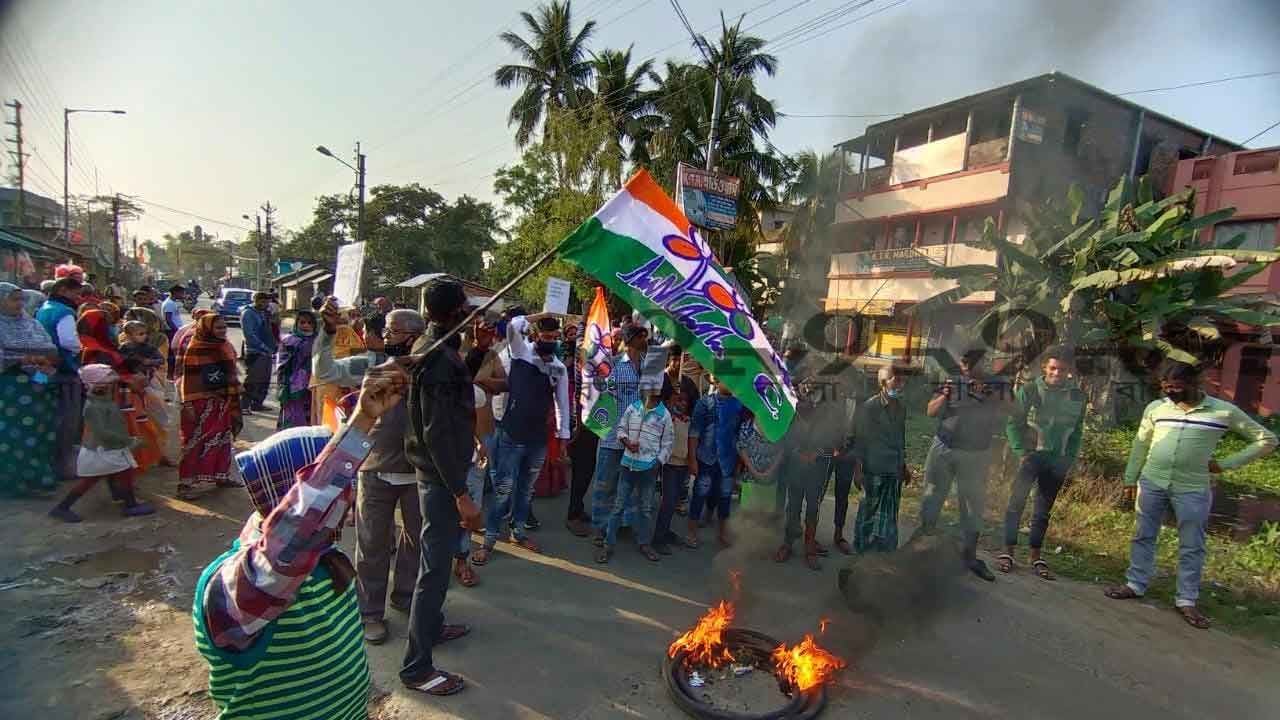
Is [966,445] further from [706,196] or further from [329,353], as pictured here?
[706,196]

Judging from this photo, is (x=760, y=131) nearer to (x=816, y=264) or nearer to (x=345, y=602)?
(x=816, y=264)

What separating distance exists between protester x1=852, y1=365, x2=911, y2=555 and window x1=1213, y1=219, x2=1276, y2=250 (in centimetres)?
1434

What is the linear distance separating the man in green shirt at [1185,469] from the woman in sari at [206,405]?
7.47 meters

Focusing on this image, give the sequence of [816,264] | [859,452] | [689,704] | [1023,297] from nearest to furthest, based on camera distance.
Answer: [689,704], [859,452], [1023,297], [816,264]

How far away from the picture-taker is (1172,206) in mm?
7828

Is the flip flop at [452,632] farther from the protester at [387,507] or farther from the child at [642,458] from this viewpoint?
the child at [642,458]

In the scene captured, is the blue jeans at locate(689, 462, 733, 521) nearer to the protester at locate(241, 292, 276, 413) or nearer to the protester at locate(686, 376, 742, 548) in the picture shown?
the protester at locate(686, 376, 742, 548)

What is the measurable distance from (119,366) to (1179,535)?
8445 mm

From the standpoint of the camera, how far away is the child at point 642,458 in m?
4.68

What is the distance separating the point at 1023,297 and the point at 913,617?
635 centimetres

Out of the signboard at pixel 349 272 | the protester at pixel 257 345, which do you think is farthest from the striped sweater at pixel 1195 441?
the protester at pixel 257 345

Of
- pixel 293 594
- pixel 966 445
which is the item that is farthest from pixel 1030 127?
pixel 293 594

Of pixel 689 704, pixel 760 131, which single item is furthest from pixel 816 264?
pixel 689 704

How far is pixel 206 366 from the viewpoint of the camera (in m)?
5.33
